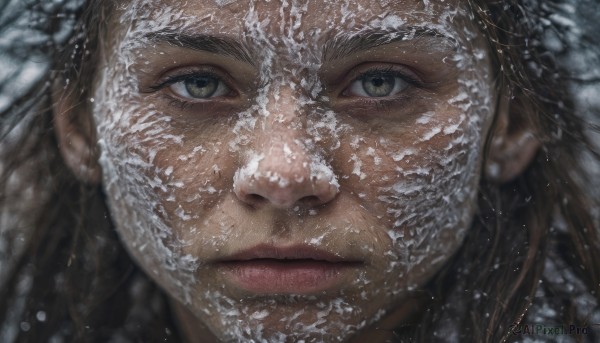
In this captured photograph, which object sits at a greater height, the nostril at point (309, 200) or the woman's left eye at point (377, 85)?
the woman's left eye at point (377, 85)

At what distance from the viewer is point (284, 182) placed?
1.56 metres

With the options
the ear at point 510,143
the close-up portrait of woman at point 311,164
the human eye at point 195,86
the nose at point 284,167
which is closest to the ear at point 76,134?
the close-up portrait of woman at point 311,164

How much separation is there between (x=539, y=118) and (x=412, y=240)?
57 cm

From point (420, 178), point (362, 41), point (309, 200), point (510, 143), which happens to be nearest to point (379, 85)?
point (362, 41)

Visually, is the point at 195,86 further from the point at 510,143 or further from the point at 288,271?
the point at 510,143

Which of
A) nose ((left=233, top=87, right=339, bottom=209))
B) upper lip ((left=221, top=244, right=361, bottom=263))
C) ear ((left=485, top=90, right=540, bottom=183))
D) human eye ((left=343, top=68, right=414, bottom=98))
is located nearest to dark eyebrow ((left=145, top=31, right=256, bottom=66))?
nose ((left=233, top=87, right=339, bottom=209))

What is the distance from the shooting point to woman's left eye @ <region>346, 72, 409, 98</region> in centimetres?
178

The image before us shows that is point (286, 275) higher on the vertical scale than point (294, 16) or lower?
lower

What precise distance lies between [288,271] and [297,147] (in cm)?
27

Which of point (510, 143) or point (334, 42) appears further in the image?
point (510, 143)

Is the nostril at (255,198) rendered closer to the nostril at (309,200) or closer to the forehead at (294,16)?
the nostril at (309,200)

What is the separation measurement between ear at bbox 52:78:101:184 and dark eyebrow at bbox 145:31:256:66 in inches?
17.4

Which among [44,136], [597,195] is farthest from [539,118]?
[44,136]

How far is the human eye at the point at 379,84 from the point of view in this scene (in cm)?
177
